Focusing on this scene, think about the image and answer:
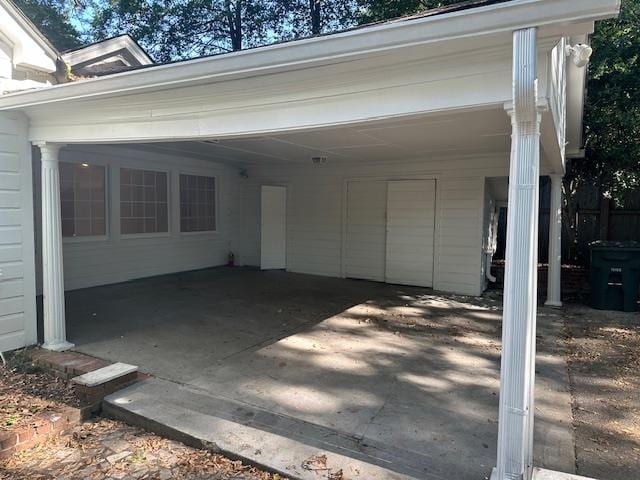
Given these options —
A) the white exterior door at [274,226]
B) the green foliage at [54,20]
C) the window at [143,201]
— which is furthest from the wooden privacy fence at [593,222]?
the green foliage at [54,20]

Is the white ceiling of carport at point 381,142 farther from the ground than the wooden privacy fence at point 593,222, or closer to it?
farther from the ground

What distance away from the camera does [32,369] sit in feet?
13.3

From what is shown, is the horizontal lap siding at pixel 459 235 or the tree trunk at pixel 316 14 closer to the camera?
the horizontal lap siding at pixel 459 235

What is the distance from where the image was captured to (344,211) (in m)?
9.12

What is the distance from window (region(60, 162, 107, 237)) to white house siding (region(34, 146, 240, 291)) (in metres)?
0.12

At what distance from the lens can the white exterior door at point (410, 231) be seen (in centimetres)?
809

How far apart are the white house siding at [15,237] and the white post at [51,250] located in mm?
165

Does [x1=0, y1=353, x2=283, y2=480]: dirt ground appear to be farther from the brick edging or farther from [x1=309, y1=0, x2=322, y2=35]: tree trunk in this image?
[x1=309, y1=0, x2=322, y2=35]: tree trunk

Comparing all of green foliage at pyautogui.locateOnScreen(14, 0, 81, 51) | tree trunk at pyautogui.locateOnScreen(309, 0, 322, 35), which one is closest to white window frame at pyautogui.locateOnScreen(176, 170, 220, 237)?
tree trunk at pyautogui.locateOnScreen(309, 0, 322, 35)

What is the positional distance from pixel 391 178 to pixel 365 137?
3204 mm

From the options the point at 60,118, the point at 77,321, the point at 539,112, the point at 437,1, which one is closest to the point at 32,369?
the point at 77,321

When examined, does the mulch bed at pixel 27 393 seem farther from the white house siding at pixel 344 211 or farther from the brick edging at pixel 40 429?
the white house siding at pixel 344 211

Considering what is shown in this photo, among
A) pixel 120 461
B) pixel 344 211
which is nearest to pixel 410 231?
Result: pixel 344 211

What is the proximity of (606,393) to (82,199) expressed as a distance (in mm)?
7843
